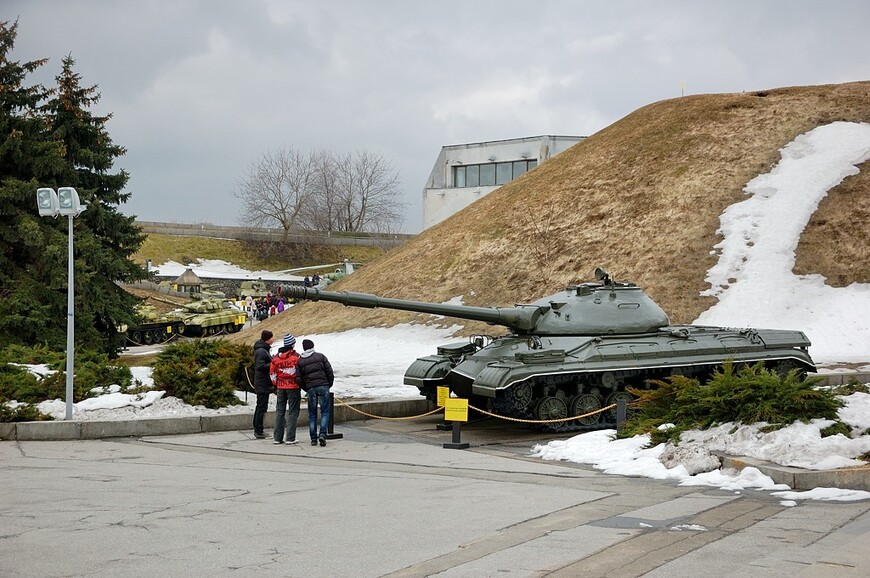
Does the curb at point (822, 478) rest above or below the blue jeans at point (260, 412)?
below

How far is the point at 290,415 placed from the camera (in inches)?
572

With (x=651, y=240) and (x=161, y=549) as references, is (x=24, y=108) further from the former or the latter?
(x=161, y=549)

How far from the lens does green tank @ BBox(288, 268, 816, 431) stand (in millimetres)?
15875

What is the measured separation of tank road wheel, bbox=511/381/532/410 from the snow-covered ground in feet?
2.84

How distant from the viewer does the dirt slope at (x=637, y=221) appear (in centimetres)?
3297

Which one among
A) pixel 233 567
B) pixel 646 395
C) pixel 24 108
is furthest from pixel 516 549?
pixel 24 108

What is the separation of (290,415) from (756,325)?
Result: 18335 mm

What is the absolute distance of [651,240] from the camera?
34.8m

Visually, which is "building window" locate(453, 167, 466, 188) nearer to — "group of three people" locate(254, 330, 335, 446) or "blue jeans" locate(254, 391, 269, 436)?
"blue jeans" locate(254, 391, 269, 436)

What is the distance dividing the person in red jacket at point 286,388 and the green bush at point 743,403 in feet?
15.6

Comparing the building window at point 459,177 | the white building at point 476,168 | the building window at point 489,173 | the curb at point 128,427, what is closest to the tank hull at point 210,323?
the white building at point 476,168

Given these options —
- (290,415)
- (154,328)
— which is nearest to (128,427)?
(290,415)

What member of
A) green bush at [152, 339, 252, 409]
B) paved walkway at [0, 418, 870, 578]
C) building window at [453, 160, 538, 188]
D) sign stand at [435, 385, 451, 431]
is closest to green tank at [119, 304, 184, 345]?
building window at [453, 160, 538, 188]

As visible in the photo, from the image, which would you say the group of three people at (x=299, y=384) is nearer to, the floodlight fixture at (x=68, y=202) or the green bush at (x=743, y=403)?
the floodlight fixture at (x=68, y=202)
